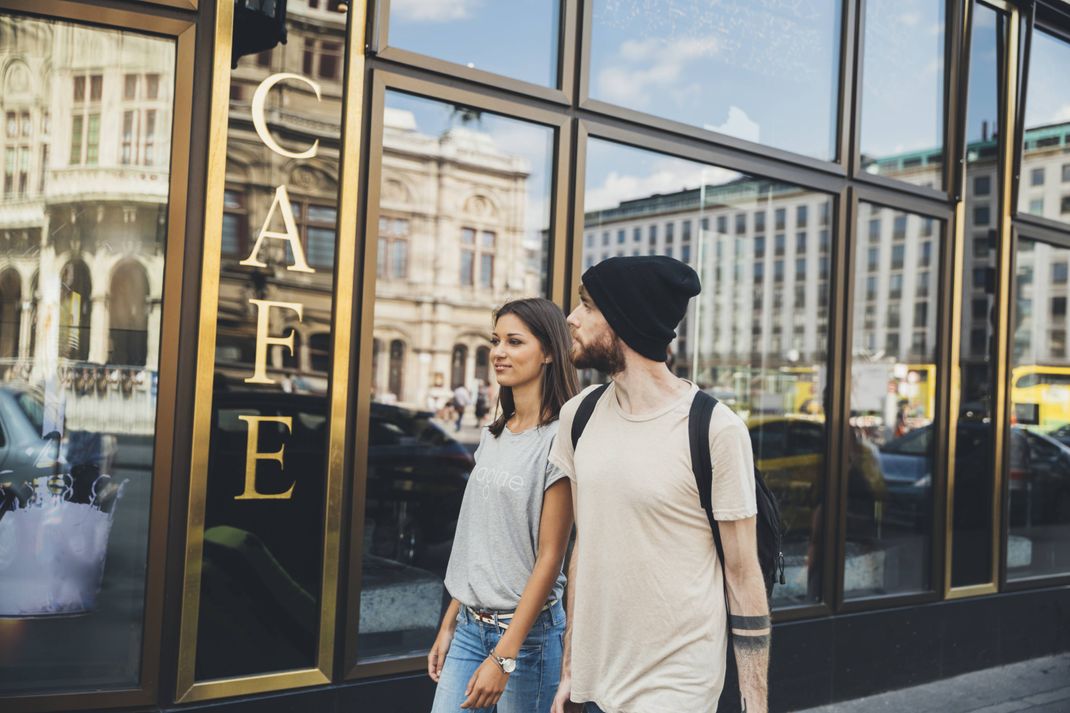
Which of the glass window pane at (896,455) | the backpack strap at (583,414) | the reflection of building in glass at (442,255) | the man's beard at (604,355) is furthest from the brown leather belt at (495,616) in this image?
the glass window pane at (896,455)

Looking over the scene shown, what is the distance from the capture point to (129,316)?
153 inches

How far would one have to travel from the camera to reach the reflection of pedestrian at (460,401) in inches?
229


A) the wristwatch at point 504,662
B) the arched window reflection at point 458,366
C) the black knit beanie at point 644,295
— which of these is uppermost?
the black knit beanie at point 644,295

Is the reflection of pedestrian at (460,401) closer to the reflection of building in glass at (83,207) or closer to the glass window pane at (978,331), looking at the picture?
the reflection of building in glass at (83,207)

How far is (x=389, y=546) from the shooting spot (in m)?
4.73

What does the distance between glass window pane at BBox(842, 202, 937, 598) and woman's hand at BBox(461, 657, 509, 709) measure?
4.10 metres

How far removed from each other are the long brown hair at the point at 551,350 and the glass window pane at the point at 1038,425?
5414 millimetres

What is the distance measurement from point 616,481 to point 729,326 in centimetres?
934

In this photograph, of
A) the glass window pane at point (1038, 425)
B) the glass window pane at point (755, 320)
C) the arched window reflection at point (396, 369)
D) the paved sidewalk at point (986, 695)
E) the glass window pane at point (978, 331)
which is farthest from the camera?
the glass window pane at point (1038, 425)

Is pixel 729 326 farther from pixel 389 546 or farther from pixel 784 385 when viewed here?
pixel 389 546

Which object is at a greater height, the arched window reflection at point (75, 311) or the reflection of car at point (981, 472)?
the arched window reflection at point (75, 311)

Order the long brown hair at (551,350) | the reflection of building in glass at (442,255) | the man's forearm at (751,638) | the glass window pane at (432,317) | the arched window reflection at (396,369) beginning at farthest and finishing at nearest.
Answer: the arched window reflection at (396,369), the reflection of building in glass at (442,255), the glass window pane at (432,317), the long brown hair at (551,350), the man's forearm at (751,638)

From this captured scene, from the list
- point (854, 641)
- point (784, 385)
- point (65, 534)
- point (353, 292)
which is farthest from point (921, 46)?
point (65, 534)

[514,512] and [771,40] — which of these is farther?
[771,40]
